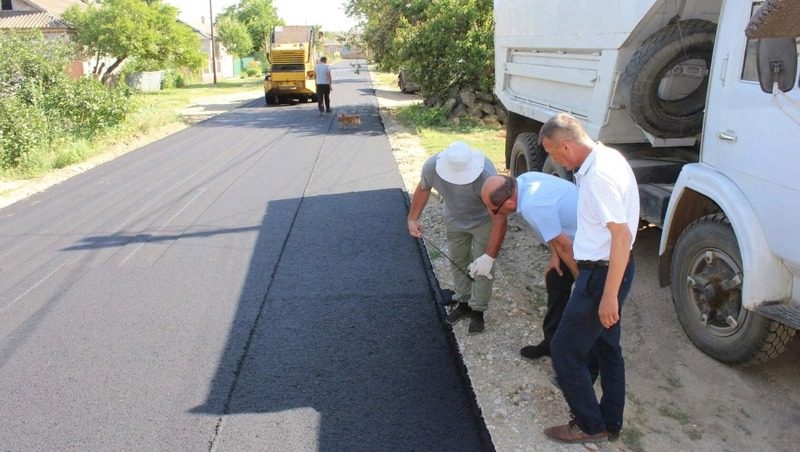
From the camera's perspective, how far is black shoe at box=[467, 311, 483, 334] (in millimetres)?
4441

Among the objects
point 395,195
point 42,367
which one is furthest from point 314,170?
point 42,367

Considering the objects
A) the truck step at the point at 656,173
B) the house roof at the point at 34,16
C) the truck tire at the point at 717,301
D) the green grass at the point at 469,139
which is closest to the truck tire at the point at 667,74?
the truck step at the point at 656,173

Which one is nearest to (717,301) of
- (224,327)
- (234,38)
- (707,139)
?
(707,139)

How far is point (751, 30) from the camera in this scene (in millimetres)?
2941

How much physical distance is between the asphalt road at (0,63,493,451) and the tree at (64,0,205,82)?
62.2 ft

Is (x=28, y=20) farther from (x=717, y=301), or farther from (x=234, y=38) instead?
(x=717, y=301)

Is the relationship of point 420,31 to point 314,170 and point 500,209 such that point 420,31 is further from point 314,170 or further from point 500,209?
point 500,209

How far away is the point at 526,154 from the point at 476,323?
3.19m

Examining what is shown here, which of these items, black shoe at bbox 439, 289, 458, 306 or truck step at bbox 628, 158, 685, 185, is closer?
truck step at bbox 628, 158, 685, 185

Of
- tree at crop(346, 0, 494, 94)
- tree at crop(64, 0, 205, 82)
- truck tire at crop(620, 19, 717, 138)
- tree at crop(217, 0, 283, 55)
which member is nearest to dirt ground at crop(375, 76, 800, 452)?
truck tire at crop(620, 19, 717, 138)

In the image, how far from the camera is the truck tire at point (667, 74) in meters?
4.39

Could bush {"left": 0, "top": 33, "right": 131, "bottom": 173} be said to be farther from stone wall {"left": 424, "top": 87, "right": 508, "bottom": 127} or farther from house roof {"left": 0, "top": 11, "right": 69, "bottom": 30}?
house roof {"left": 0, "top": 11, "right": 69, "bottom": 30}

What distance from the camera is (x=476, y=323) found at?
14.6ft

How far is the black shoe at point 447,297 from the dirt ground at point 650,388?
1.00 ft
